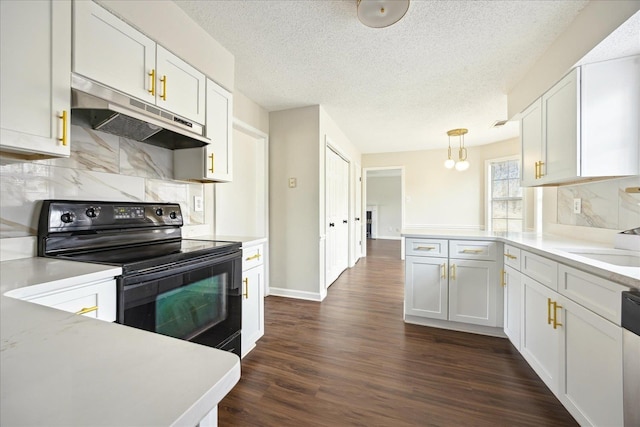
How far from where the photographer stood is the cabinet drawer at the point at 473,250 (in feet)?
7.54

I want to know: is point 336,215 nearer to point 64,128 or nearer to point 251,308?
point 251,308

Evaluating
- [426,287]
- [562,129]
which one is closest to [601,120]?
[562,129]

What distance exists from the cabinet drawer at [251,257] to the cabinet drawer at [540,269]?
1929 millimetres

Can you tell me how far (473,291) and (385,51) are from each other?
2.19m

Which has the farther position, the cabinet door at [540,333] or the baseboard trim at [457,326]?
the baseboard trim at [457,326]

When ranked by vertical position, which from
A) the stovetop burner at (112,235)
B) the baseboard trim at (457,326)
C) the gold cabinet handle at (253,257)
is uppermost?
the stovetop burner at (112,235)

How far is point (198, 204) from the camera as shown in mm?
2289

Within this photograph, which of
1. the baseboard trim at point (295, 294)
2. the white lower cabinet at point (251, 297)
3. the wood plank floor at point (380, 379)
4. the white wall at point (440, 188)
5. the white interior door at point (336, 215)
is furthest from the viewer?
the white wall at point (440, 188)

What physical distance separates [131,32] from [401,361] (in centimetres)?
269

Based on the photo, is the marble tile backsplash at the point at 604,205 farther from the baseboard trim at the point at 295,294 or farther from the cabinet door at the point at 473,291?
the baseboard trim at the point at 295,294

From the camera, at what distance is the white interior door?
12.1 feet

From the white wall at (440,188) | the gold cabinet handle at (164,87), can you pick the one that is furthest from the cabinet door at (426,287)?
the white wall at (440,188)

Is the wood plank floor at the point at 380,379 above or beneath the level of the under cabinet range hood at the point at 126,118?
beneath

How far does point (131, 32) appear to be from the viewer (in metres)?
1.43
